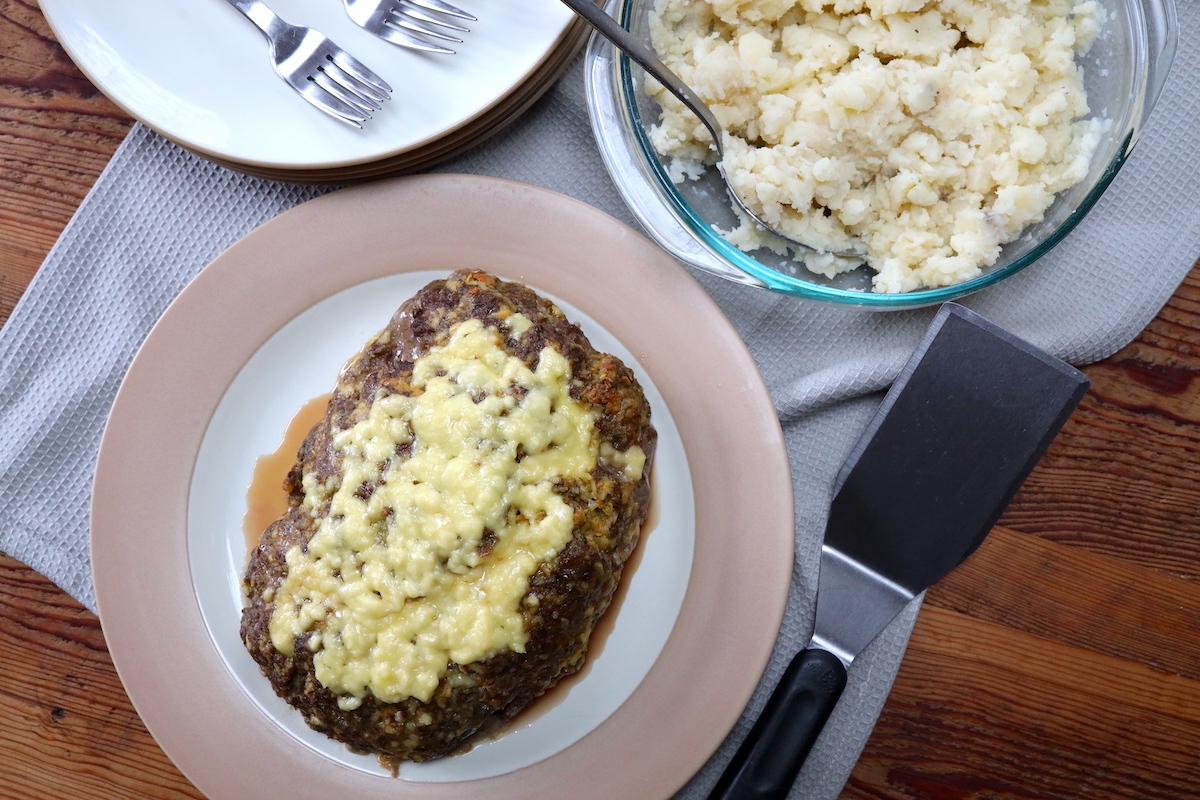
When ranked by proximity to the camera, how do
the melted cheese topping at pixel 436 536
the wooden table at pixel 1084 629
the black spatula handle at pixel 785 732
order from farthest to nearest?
the wooden table at pixel 1084 629, the black spatula handle at pixel 785 732, the melted cheese topping at pixel 436 536

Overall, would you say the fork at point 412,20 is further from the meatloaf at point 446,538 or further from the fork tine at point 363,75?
the meatloaf at point 446,538

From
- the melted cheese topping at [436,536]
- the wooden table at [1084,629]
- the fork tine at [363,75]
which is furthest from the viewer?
the wooden table at [1084,629]

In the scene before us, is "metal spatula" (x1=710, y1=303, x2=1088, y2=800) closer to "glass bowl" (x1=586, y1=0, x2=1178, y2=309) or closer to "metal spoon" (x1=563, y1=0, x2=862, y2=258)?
"glass bowl" (x1=586, y1=0, x2=1178, y2=309)

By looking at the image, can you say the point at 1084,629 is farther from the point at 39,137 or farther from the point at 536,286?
the point at 39,137

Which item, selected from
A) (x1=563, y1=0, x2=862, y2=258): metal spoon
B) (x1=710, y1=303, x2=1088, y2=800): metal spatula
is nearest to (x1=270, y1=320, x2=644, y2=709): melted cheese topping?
(x1=563, y1=0, x2=862, y2=258): metal spoon

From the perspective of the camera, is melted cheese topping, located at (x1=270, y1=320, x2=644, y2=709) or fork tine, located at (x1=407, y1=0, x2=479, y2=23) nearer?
melted cheese topping, located at (x1=270, y1=320, x2=644, y2=709)

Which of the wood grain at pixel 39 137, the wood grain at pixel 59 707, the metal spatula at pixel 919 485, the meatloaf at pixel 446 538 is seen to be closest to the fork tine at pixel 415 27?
the meatloaf at pixel 446 538

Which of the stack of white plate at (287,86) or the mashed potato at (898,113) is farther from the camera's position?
Answer: the stack of white plate at (287,86)
